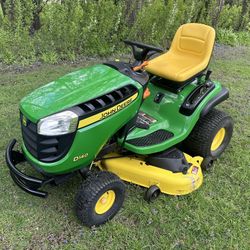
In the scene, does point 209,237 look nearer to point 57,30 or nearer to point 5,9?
point 57,30

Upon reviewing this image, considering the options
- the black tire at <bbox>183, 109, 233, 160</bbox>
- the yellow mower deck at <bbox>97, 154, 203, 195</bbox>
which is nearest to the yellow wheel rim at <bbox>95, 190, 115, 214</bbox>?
the yellow mower deck at <bbox>97, 154, 203, 195</bbox>

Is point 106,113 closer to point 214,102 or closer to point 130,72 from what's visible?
point 130,72

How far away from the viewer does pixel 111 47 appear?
5.66 m

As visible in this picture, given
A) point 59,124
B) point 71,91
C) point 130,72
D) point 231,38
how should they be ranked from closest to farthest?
1. point 59,124
2. point 71,91
3. point 130,72
4. point 231,38

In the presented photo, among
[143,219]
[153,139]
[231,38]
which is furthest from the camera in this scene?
[231,38]

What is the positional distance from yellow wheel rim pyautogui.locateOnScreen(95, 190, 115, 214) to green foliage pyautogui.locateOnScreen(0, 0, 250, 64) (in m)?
3.09

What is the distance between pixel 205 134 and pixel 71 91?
1.27m

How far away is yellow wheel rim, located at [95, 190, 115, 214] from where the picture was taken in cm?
241

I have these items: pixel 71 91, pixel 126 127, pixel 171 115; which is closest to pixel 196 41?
pixel 171 115

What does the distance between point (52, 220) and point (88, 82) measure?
0.99m

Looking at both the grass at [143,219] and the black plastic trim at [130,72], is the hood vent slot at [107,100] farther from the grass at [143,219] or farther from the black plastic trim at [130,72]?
the grass at [143,219]

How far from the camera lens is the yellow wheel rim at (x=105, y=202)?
2408 millimetres

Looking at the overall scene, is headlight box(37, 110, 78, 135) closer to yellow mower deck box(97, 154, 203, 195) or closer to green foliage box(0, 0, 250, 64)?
yellow mower deck box(97, 154, 203, 195)

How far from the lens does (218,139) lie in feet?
10.7
